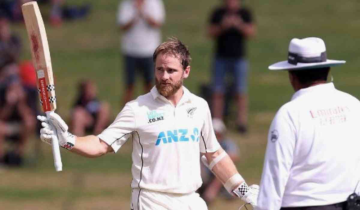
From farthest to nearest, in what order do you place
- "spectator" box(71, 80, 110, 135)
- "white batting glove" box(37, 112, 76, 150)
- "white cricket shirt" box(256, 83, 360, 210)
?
"spectator" box(71, 80, 110, 135) → "white batting glove" box(37, 112, 76, 150) → "white cricket shirt" box(256, 83, 360, 210)

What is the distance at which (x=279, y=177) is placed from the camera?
604cm

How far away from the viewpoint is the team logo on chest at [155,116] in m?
6.88

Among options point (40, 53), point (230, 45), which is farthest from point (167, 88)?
point (230, 45)

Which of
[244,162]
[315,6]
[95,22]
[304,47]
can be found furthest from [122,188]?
[315,6]

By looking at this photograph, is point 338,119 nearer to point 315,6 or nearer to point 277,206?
point 277,206

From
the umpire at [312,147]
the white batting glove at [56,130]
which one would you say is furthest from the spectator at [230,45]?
the umpire at [312,147]

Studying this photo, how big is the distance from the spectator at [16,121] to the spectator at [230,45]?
2982 millimetres

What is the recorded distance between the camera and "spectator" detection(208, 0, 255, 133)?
50.8ft

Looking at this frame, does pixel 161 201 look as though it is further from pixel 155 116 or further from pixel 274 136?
pixel 274 136

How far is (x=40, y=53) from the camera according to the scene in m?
6.86

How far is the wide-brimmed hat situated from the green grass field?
7.05 m

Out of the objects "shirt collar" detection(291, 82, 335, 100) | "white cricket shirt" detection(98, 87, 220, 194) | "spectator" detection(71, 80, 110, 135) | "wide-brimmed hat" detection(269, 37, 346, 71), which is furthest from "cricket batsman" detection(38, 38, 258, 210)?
"spectator" detection(71, 80, 110, 135)

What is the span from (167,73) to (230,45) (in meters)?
8.84

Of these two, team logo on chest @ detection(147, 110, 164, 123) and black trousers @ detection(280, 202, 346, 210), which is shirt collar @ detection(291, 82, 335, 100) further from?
team logo on chest @ detection(147, 110, 164, 123)
